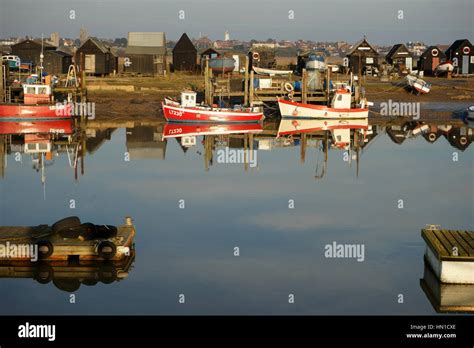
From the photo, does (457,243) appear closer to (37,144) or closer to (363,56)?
(37,144)

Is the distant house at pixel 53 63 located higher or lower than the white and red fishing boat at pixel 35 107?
higher

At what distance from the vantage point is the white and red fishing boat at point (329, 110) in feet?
165

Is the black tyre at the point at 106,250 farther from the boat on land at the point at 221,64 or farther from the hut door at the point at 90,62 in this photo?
the boat on land at the point at 221,64

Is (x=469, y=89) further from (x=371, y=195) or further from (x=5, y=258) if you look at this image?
(x=5, y=258)

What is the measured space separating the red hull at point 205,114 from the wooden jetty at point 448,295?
97.4 feet

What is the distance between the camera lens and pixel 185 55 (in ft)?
239

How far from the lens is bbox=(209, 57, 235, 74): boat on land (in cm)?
6988

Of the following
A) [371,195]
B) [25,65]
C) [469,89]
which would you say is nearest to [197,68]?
[25,65]

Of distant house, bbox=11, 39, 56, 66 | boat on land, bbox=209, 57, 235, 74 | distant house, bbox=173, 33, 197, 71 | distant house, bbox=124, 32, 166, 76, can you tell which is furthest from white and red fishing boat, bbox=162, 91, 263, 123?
distant house, bbox=11, 39, 56, 66

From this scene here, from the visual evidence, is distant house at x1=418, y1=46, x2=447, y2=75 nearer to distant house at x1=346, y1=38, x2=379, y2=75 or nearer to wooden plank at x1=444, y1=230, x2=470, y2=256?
distant house at x1=346, y1=38, x2=379, y2=75

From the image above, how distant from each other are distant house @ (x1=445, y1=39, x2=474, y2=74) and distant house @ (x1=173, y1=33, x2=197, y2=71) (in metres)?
22.1

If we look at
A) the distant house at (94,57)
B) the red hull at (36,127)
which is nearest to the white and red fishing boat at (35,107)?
the red hull at (36,127)

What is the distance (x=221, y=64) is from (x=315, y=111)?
21044 millimetres
